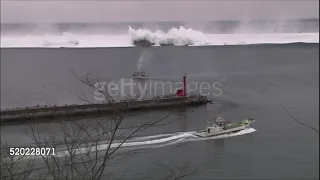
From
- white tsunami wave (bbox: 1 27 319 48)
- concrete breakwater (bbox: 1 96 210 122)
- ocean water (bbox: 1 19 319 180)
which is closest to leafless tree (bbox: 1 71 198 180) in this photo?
ocean water (bbox: 1 19 319 180)

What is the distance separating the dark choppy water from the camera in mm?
7801

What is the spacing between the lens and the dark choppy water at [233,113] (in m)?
7.80

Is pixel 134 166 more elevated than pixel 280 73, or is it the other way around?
pixel 280 73

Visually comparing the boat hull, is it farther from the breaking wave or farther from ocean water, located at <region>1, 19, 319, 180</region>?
the breaking wave

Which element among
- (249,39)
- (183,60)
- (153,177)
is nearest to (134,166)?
(153,177)

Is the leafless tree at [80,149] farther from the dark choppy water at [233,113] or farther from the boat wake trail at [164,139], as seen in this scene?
the dark choppy water at [233,113]

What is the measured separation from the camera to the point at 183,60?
33812 millimetres

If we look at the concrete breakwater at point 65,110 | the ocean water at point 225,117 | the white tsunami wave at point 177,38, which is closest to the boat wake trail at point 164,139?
the ocean water at point 225,117

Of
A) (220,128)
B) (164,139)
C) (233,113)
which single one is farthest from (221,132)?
(233,113)

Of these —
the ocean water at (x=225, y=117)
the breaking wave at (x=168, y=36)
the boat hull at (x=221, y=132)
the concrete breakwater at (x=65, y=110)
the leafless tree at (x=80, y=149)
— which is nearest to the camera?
the leafless tree at (x=80, y=149)

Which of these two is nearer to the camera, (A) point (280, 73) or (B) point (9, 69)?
(A) point (280, 73)

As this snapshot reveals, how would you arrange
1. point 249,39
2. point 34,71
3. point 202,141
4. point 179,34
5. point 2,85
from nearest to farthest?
point 202,141 → point 2,85 → point 34,71 → point 179,34 → point 249,39

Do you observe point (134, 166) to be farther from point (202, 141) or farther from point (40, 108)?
point (40, 108)

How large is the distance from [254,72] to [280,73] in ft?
5.75
